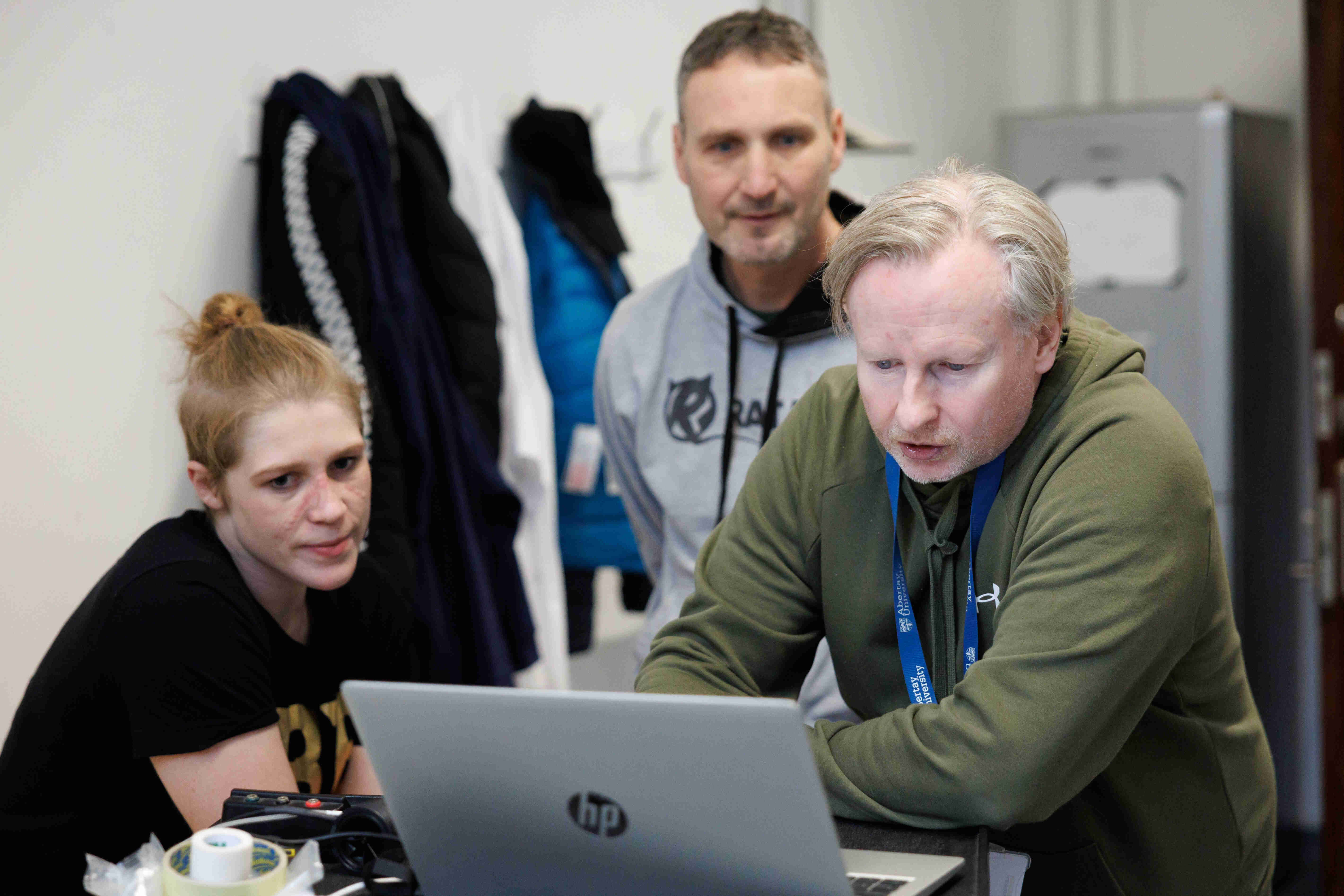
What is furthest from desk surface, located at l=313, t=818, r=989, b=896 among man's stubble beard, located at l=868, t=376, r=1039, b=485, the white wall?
the white wall

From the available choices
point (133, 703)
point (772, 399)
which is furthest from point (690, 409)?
point (133, 703)

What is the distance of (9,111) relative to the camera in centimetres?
191

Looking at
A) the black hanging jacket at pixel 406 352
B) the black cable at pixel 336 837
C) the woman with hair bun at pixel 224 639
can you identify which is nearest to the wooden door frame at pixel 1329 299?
the black hanging jacket at pixel 406 352

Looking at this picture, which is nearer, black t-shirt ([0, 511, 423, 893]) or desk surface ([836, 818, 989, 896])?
desk surface ([836, 818, 989, 896])

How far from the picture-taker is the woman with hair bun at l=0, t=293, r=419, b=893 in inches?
57.9

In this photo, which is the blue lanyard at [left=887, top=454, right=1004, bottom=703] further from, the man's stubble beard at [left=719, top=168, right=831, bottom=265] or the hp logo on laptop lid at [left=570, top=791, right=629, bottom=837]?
the man's stubble beard at [left=719, top=168, right=831, bottom=265]

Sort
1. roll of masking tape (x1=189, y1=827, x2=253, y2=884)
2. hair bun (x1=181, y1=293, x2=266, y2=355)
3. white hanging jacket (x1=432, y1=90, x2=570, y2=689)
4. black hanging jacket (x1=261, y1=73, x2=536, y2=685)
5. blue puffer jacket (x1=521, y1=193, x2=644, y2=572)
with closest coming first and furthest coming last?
roll of masking tape (x1=189, y1=827, x2=253, y2=884)
hair bun (x1=181, y1=293, x2=266, y2=355)
black hanging jacket (x1=261, y1=73, x2=536, y2=685)
white hanging jacket (x1=432, y1=90, x2=570, y2=689)
blue puffer jacket (x1=521, y1=193, x2=644, y2=572)

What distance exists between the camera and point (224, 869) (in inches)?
39.3

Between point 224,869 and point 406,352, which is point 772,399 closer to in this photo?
point 406,352

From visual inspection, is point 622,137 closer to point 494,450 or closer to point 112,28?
point 494,450

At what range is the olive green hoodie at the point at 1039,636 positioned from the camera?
1098 mm

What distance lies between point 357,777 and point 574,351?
1360mm

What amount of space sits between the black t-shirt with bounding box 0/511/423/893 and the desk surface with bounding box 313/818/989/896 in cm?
45

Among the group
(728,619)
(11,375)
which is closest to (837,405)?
(728,619)
